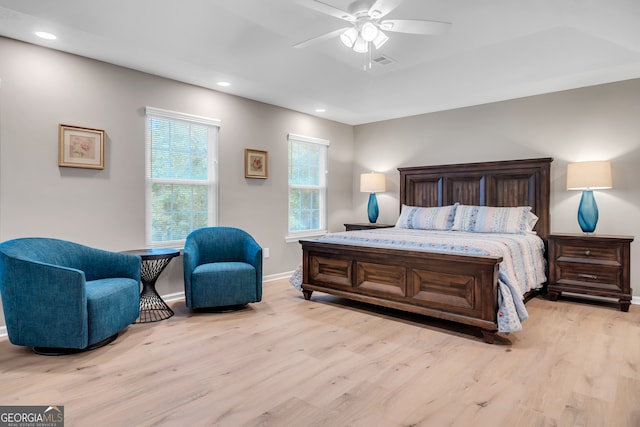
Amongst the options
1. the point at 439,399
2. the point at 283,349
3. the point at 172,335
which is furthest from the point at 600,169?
the point at 172,335

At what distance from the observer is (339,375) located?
2309 mm

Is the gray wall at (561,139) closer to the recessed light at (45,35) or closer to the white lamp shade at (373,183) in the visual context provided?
the white lamp shade at (373,183)

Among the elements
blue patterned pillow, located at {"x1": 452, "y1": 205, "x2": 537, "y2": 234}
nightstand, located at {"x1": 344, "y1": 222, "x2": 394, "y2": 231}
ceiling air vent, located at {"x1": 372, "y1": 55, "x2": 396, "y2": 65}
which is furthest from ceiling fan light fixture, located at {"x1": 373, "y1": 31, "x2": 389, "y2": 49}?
nightstand, located at {"x1": 344, "y1": 222, "x2": 394, "y2": 231}

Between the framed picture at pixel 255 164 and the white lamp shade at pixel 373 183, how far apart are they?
5.53 ft

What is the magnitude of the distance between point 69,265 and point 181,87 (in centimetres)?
221

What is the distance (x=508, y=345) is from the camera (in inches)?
110

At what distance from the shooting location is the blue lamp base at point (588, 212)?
400cm

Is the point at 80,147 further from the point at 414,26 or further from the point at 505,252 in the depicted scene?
the point at 505,252

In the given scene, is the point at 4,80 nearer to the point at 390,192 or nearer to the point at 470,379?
the point at 470,379

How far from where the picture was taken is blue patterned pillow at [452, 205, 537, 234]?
422cm

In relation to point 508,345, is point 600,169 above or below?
above

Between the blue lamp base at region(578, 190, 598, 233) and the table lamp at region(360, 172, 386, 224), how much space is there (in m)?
2.61

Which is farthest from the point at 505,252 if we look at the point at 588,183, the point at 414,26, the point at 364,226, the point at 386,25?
the point at 364,226

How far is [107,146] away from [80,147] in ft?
0.78
